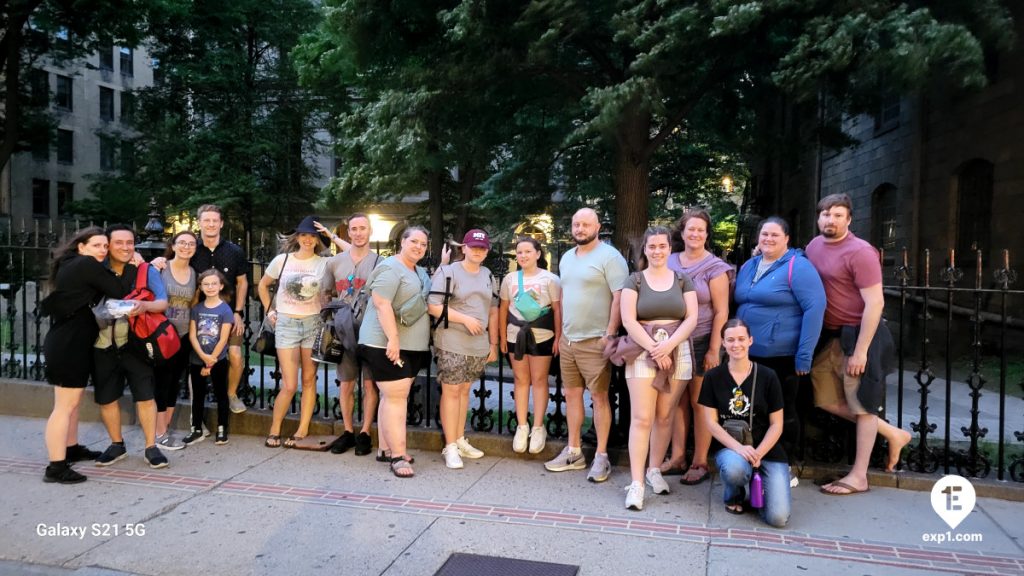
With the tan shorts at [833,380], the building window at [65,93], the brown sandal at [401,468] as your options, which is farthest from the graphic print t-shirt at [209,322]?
the building window at [65,93]

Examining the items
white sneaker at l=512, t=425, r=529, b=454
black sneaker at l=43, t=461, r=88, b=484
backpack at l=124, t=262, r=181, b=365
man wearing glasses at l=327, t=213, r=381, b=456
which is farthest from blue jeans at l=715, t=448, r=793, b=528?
black sneaker at l=43, t=461, r=88, b=484

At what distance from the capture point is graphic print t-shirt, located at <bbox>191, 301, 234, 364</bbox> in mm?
6234

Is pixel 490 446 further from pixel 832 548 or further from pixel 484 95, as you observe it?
pixel 484 95

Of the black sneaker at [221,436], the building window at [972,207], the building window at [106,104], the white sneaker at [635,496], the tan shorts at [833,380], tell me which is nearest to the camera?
the white sneaker at [635,496]

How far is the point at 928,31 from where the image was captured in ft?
30.4

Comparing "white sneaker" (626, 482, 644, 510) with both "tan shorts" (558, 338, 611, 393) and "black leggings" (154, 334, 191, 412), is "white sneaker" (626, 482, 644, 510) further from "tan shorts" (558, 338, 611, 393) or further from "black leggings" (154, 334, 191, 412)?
"black leggings" (154, 334, 191, 412)

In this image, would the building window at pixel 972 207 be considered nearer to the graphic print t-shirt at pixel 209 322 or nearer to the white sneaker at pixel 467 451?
→ the white sneaker at pixel 467 451

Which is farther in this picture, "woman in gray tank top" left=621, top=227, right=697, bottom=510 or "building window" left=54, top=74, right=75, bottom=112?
"building window" left=54, top=74, right=75, bottom=112

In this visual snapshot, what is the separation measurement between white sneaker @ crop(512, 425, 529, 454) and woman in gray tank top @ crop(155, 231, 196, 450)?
115 inches

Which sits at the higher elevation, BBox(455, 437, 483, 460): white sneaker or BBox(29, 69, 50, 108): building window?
BBox(29, 69, 50, 108): building window

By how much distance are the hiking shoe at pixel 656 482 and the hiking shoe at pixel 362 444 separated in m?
2.38

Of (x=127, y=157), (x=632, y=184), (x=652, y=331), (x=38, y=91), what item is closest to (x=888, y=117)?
(x=632, y=184)

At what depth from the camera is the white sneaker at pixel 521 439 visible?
602 centimetres

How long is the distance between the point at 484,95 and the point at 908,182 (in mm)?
10038
